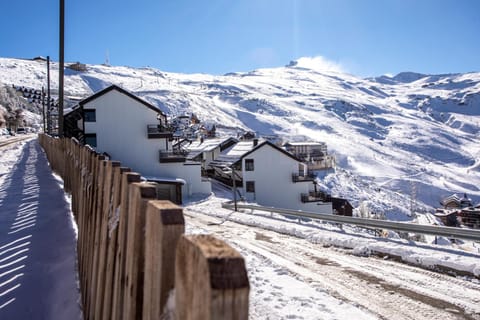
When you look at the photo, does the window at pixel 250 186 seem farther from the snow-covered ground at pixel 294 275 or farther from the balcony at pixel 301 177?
the snow-covered ground at pixel 294 275

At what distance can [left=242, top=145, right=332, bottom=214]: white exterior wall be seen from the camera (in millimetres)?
38594

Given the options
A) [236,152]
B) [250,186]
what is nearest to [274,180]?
[250,186]

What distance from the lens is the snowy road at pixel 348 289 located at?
5270 mm

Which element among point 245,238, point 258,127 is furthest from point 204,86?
point 245,238

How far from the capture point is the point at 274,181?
39156 mm

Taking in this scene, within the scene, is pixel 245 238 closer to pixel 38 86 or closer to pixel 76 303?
pixel 76 303

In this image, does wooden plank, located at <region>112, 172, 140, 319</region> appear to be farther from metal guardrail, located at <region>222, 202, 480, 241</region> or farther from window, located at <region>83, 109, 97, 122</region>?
window, located at <region>83, 109, 97, 122</region>

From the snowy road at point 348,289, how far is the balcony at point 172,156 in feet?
83.4

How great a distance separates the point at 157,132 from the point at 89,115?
6305mm

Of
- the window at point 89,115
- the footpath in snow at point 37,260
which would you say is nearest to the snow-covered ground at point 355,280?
the footpath in snow at point 37,260

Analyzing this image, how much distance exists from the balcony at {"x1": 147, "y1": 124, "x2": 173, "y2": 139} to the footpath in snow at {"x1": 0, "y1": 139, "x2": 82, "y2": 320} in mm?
25838

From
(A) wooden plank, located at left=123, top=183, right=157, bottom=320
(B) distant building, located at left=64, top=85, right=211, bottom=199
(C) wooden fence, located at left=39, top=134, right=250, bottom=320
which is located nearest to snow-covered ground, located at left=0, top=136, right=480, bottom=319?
(C) wooden fence, located at left=39, top=134, right=250, bottom=320

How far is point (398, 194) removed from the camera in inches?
3024

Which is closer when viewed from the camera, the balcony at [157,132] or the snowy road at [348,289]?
the snowy road at [348,289]
